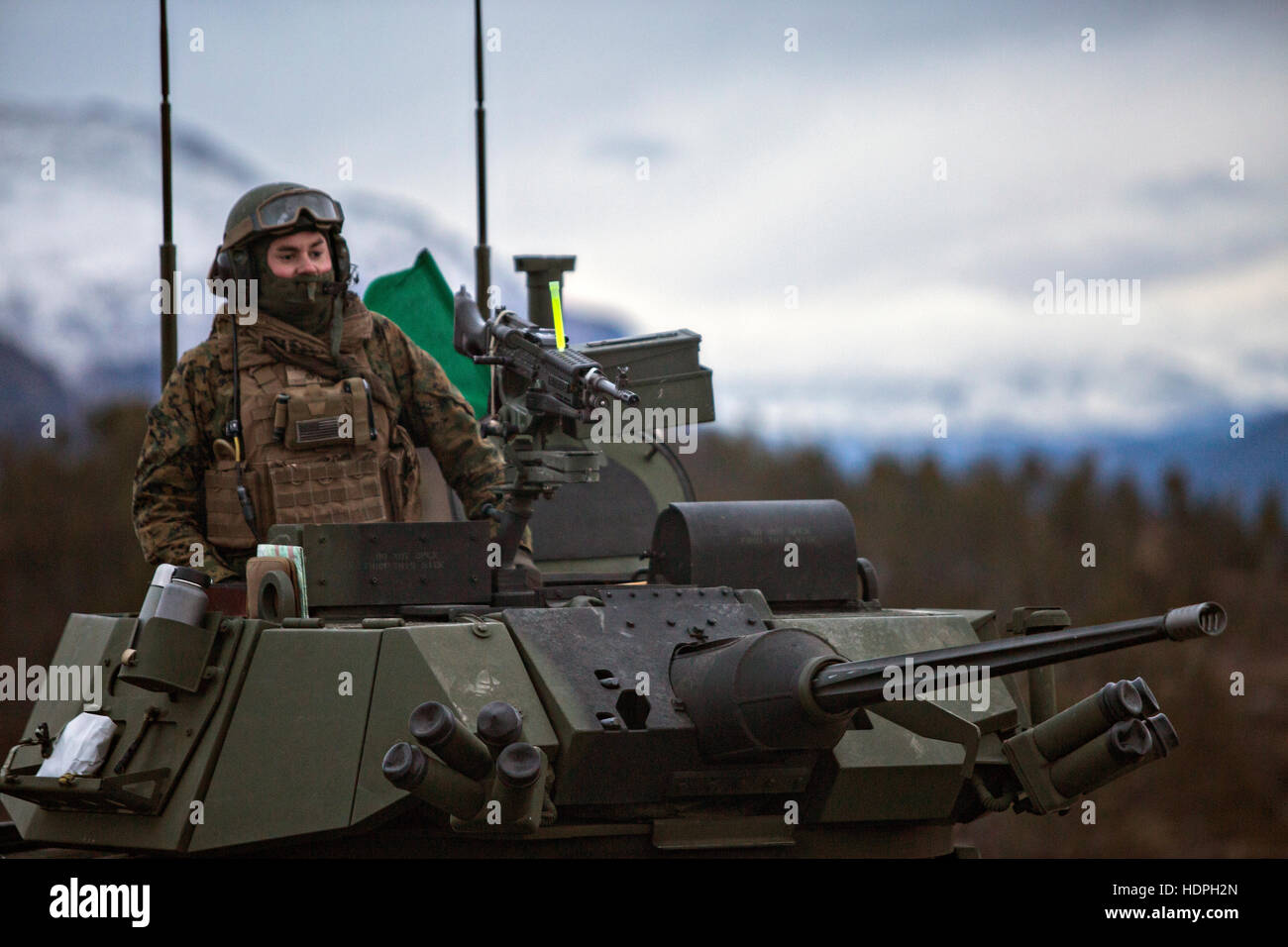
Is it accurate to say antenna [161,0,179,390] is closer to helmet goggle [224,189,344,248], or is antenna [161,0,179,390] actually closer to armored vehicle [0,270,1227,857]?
helmet goggle [224,189,344,248]

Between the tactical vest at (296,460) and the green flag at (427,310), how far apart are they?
301cm

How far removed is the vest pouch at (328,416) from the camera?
9398mm

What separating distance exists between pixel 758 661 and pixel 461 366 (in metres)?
5.51

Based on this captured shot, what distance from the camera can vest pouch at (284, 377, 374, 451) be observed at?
9.40m

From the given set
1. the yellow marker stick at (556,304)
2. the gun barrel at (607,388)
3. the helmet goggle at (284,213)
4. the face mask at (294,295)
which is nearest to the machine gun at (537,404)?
the gun barrel at (607,388)

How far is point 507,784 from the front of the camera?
687 centimetres

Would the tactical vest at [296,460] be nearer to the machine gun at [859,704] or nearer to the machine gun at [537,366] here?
the machine gun at [537,366]

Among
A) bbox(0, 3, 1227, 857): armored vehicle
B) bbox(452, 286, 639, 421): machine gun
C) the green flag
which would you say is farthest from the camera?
the green flag

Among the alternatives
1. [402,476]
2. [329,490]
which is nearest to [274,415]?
[329,490]

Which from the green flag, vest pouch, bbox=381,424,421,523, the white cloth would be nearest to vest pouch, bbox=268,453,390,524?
vest pouch, bbox=381,424,421,523

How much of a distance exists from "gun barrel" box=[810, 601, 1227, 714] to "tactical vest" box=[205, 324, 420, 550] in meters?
3.01

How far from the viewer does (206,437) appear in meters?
9.62
